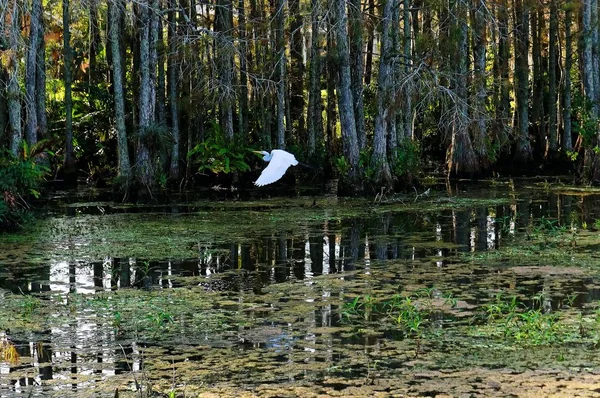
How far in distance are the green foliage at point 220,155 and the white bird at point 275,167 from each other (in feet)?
27.8

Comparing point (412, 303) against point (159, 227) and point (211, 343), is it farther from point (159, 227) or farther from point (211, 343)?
point (159, 227)

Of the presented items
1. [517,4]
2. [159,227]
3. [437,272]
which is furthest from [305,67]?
[437,272]

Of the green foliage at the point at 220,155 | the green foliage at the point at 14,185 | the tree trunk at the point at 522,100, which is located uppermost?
the tree trunk at the point at 522,100

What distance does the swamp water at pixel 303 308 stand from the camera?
18.9 ft

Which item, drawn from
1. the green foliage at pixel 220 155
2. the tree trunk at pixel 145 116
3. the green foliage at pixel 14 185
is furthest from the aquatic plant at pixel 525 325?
the green foliage at pixel 220 155

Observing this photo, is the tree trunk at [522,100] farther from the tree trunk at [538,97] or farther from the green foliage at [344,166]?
the green foliage at [344,166]

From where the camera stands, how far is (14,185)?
13.6 metres

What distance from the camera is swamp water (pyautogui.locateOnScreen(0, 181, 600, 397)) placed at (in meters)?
5.75

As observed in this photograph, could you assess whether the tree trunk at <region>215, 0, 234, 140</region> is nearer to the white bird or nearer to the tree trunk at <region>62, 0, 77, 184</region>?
the tree trunk at <region>62, 0, 77, 184</region>

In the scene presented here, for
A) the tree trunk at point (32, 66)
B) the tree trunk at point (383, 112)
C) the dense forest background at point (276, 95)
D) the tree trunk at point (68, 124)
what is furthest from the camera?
the tree trunk at point (68, 124)

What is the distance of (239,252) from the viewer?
447 inches

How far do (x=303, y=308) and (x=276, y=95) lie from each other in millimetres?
19079

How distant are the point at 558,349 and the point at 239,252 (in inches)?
221

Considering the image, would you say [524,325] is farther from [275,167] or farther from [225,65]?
[225,65]
